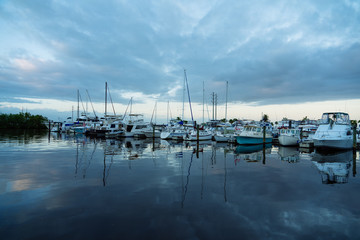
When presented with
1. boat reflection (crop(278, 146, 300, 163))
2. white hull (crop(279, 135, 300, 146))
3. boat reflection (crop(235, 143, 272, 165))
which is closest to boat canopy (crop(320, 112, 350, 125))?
white hull (crop(279, 135, 300, 146))

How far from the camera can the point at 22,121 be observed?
351ft

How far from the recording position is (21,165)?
48.4 feet

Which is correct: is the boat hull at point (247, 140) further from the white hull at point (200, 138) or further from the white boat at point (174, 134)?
the white boat at point (174, 134)

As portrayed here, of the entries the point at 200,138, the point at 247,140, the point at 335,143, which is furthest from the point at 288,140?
the point at 200,138

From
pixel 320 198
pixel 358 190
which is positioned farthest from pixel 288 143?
pixel 320 198

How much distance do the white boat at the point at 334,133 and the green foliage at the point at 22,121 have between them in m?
122

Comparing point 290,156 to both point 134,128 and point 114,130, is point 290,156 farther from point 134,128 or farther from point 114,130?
point 114,130

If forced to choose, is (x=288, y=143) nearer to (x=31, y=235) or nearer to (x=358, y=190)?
(x=358, y=190)

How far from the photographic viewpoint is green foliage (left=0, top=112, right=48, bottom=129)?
340ft

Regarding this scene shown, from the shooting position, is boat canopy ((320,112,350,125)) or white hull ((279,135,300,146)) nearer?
boat canopy ((320,112,350,125))

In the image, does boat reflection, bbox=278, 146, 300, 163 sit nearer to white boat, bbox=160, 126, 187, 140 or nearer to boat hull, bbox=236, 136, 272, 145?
boat hull, bbox=236, 136, 272, 145

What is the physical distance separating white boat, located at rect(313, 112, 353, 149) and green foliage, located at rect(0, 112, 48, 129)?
4789 inches

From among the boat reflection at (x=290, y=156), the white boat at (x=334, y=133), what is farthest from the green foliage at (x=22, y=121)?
the white boat at (x=334, y=133)

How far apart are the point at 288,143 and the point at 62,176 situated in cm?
3072
